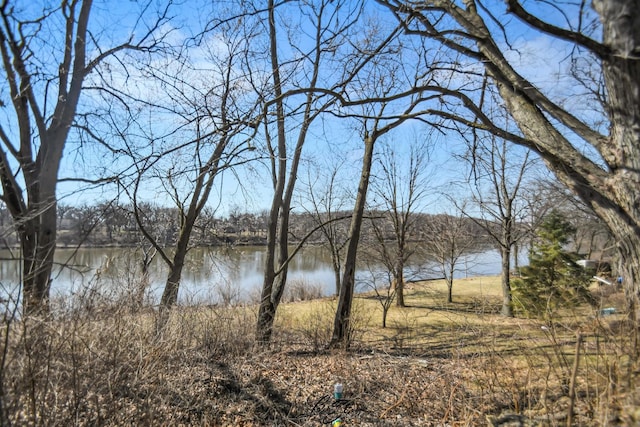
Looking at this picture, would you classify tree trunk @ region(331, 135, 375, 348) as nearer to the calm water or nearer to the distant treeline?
the distant treeline

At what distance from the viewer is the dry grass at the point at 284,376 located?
2.92 m

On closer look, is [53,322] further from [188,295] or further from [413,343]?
[413,343]

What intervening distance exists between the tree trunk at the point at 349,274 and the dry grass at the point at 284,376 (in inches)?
18.2

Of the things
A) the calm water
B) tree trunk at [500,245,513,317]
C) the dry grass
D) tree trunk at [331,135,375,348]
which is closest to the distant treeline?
the calm water

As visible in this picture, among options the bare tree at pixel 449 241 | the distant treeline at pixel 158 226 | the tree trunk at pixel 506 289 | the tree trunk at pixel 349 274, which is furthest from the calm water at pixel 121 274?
the tree trunk at pixel 506 289

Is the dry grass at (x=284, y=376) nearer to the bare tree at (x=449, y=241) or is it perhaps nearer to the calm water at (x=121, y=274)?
the calm water at (x=121, y=274)

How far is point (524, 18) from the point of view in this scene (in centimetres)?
382

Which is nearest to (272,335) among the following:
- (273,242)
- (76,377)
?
(273,242)

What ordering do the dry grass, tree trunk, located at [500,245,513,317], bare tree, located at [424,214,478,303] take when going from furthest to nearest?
1. bare tree, located at [424,214,478,303]
2. tree trunk, located at [500,245,513,317]
3. the dry grass

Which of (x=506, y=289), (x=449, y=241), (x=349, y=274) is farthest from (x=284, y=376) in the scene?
(x=449, y=241)

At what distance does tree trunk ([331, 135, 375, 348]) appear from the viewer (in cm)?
823

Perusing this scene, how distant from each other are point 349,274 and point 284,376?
2908 millimetres

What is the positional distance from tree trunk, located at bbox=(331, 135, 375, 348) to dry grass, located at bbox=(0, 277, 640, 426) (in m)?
0.46

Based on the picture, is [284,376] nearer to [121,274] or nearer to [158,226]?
[121,274]
